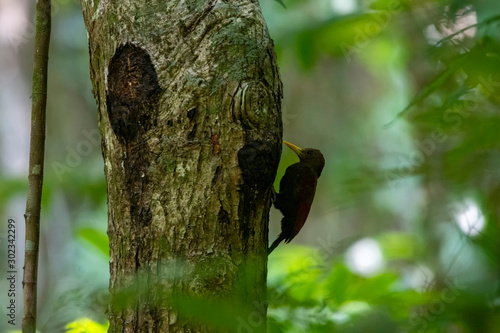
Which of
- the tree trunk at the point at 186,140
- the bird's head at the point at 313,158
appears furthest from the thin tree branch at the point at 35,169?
the bird's head at the point at 313,158

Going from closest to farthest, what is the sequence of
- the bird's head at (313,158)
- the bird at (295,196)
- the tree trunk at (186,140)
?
the tree trunk at (186,140), the bird at (295,196), the bird's head at (313,158)

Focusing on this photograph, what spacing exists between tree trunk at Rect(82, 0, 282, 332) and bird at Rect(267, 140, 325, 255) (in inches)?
38.5

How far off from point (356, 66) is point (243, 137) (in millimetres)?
10691

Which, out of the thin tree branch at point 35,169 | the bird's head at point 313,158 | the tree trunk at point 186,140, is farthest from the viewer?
the bird's head at point 313,158

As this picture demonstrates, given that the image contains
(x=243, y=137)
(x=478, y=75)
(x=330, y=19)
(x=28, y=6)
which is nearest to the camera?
(x=478, y=75)

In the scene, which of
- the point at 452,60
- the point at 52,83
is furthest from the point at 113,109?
the point at 52,83

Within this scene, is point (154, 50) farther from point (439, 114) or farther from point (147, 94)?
point (439, 114)

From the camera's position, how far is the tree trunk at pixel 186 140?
1762mm

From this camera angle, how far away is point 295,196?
2.95 m

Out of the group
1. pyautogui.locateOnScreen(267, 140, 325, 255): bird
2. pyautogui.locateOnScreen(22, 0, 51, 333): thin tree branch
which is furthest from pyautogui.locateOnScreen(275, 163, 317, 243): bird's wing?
pyautogui.locateOnScreen(22, 0, 51, 333): thin tree branch

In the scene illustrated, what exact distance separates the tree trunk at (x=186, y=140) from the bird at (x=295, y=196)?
98 centimetres

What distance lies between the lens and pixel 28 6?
757 centimetres

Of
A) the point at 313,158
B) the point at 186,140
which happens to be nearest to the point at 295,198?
the point at 313,158

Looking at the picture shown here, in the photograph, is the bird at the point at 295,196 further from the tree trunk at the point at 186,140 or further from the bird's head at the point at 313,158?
the tree trunk at the point at 186,140
